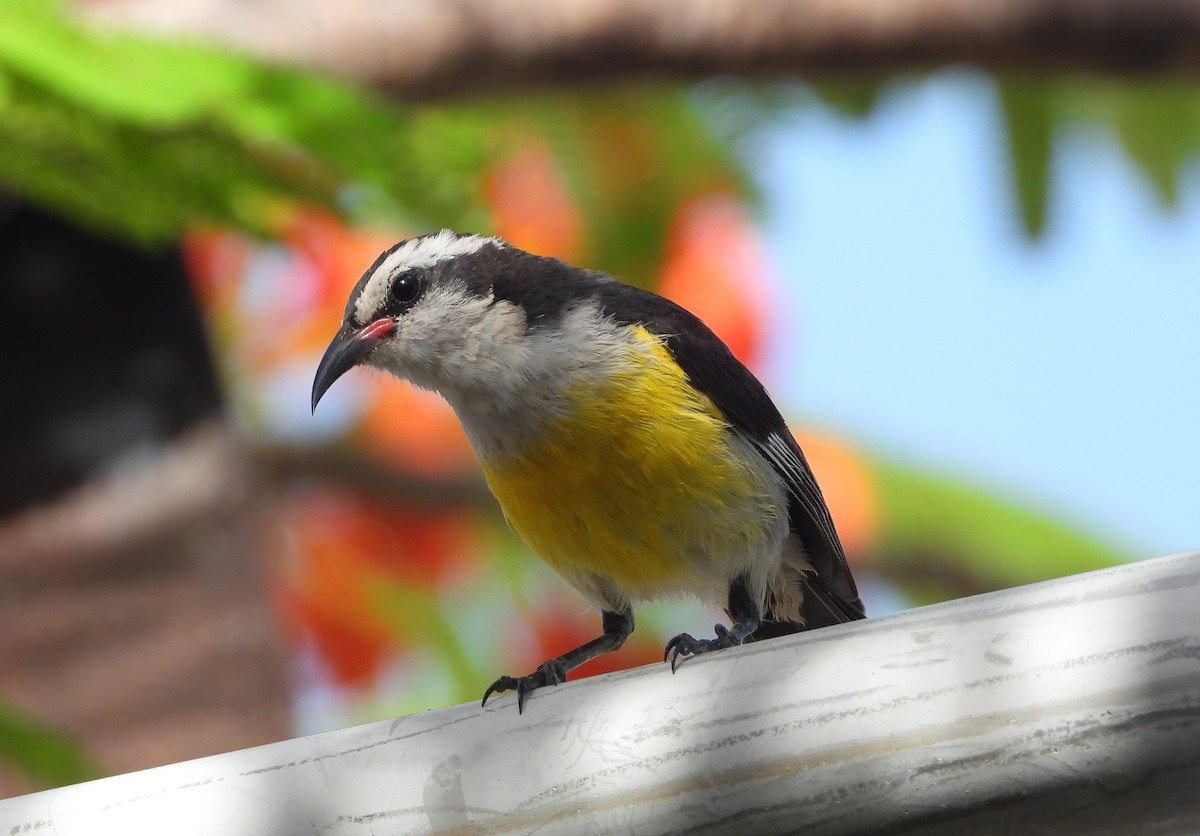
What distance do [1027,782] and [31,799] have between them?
1402mm

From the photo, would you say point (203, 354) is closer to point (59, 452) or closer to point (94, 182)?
point (59, 452)

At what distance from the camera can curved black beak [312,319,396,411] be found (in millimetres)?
3576

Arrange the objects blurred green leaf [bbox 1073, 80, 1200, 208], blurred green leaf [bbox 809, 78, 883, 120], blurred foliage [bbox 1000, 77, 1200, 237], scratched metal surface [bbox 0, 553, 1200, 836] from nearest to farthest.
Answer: scratched metal surface [bbox 0, 553, 1200, 836] → blurred green leaf [bbox 809, 78, 883, 120] → blurred foliage [bbox 1000, 77, 1200, 237] → blurred green leaf [bbox 1073, 80, 1200, 208]

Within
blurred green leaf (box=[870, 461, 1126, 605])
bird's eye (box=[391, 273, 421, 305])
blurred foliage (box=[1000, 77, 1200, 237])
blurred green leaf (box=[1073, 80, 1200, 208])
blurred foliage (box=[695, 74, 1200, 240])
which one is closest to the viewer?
bird's eye (box=[391, 273, 421, 305])

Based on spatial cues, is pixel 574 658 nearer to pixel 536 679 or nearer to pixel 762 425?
pixel 536 679

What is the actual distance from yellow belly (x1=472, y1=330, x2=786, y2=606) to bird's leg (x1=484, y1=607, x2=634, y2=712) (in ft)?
0.73

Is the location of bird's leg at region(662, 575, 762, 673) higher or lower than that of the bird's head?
lower

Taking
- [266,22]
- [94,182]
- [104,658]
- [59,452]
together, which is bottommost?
[104,658]

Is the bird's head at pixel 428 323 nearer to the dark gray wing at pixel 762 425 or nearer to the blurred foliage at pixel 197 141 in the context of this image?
the dark gray wing at pixel 762 425

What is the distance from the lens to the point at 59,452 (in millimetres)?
5246

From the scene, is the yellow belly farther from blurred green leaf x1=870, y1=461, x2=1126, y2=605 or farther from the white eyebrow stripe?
blurred green leaf x1=870, y1=461, x2=1126, y2=605

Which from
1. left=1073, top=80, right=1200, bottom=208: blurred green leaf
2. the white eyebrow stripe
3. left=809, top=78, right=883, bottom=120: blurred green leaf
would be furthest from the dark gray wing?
left=1073, top=80, right=1200, bottom=208: blurred green leaf

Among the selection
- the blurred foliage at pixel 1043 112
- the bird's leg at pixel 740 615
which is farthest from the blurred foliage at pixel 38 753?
the blurred foliage at pixel 1043 112

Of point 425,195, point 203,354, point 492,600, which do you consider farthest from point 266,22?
point 492,600
